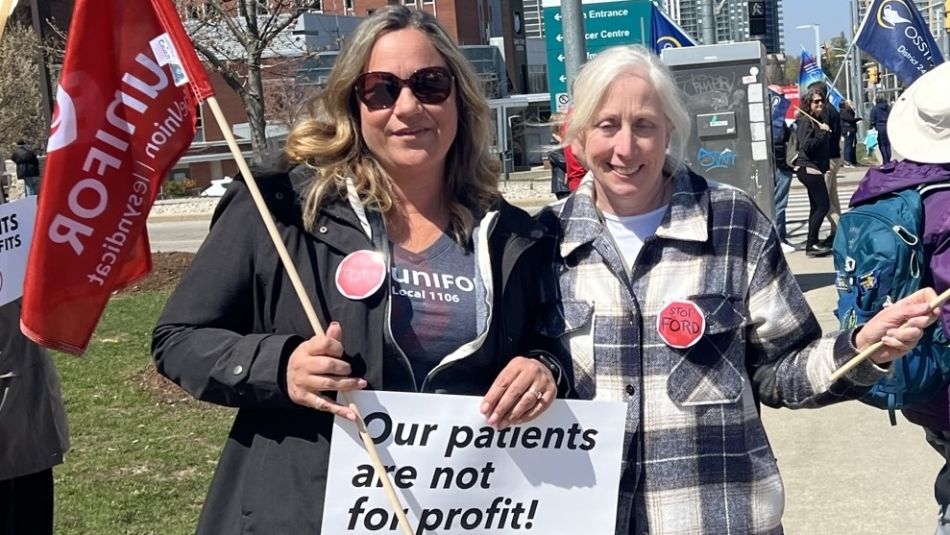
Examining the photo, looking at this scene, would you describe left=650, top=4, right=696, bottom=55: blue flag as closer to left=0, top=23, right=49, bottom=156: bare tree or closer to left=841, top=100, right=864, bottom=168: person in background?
left=841, top=100, right=864, bottom=168: person in background

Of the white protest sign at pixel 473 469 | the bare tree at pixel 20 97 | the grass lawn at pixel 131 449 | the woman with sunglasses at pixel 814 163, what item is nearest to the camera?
the white protest sign at pixel 473 469

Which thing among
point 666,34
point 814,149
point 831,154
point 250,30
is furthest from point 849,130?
point 250,30

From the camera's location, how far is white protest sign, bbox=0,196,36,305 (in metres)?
3.93

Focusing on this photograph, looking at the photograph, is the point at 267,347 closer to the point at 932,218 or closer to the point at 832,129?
the point at 932,218

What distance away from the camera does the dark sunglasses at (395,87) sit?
2.75 meters

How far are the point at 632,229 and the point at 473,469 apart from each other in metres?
0.76

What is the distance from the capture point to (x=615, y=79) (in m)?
2.86

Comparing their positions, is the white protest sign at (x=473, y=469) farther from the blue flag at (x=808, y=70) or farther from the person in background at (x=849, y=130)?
the person in background at (x=849, y=130)

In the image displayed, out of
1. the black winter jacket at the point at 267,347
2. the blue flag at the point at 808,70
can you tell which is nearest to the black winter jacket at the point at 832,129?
the blue flag at the point at 808,70

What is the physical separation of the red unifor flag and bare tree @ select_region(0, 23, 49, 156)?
29373mm

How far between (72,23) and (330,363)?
1.13 meters

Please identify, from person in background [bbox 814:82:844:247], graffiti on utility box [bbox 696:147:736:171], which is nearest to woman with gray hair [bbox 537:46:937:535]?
graffiti on utility box [bbox 696:147:736:171]

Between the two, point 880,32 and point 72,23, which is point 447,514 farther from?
point 880,32

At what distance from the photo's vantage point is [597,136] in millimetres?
2891
